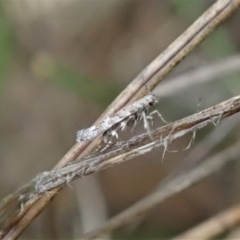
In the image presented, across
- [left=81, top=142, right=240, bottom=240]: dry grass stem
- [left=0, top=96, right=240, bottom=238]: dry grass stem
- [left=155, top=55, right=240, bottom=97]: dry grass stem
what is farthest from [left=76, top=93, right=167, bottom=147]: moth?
[left=155, top=55, right=240, bottom=97]: dry grass stem

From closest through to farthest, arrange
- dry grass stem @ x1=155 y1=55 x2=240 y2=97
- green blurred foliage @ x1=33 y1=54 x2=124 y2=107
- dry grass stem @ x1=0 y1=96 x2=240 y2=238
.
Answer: dry grass stem @ x1=0 y1=96 x2=240 y2=238 → dry grass stem @ x1=155 y1=55 x2=240 y2=97 → green blurred foliage @ x1=33 y1=54 x2=124 y2=107

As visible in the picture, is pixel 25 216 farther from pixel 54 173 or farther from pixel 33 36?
pixel 33 36

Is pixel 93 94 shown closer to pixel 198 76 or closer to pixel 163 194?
pixel 198 76

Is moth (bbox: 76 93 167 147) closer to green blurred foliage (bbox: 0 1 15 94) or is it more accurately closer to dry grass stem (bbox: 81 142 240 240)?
dry grass stem (bbox: 81 142 240 240)

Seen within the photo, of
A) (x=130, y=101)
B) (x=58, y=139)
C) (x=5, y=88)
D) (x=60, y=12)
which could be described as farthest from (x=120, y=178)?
(x=130, y=101)

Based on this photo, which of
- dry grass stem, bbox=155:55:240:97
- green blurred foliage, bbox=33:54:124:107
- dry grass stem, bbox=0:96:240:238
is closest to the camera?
dry grass stem, bbox=0:96:240:238

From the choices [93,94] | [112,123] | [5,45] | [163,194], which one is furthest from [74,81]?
[112,123]

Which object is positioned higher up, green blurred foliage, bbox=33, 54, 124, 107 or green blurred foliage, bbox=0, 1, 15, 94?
green blurred foliage, bbox=0, 1, 15, 94

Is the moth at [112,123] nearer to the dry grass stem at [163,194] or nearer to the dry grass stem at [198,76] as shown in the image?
the dry grass stem at [163,194]
